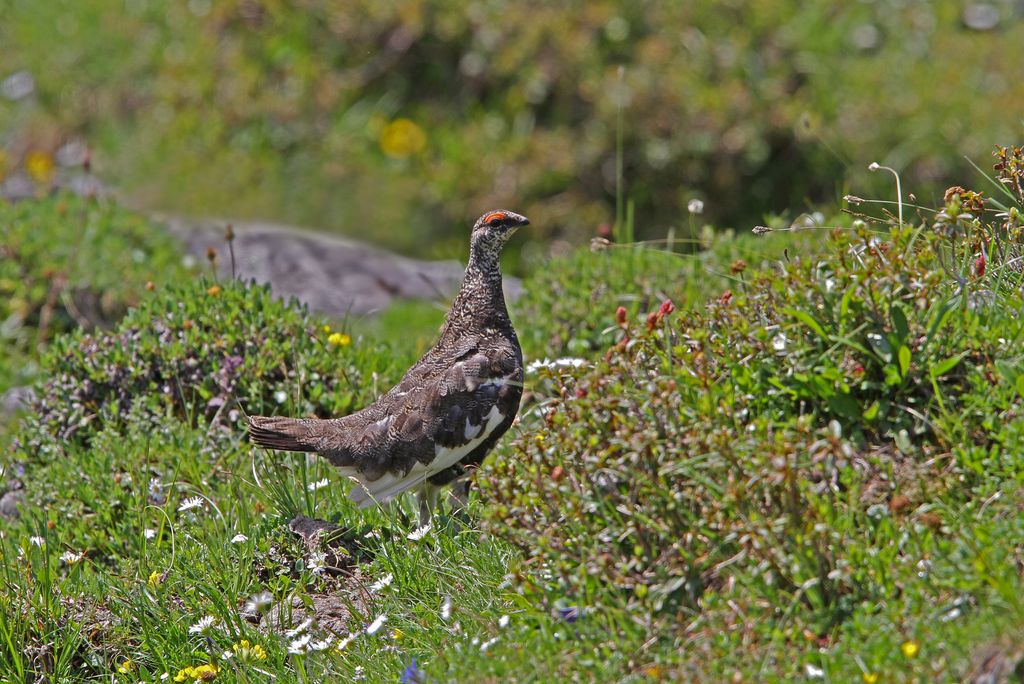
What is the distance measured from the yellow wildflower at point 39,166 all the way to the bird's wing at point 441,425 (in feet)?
23.3

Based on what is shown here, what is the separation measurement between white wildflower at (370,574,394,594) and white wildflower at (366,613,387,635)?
4.5 inches

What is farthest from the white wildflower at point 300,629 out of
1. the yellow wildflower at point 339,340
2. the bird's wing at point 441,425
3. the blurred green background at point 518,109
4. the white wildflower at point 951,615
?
the blurred green background at point 518,109

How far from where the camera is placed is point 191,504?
507 centimetres

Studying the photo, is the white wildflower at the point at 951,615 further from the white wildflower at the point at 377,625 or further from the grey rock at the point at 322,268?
the grey rock at the point at 322,268

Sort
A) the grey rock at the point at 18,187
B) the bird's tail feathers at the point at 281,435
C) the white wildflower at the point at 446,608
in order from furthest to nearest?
1. the grey rock at the point at 18,187
2. the bird's tail feathers at the point at 281,435
3. the white wildflower at the point at 446,608

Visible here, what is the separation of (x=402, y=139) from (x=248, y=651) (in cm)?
767

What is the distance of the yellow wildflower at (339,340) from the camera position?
247 inches

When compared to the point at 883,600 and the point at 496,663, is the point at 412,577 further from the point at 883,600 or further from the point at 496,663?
the point at 883,600

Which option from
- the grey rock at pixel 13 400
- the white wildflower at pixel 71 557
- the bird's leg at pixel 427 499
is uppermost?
the bird's leg at pixel 427 499

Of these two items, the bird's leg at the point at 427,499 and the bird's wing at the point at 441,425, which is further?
the bird's leg at the point at 427,499

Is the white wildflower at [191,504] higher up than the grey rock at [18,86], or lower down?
lower down

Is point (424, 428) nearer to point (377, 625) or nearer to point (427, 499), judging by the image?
point (427, 499)

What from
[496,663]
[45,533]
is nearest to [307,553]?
[45,533]

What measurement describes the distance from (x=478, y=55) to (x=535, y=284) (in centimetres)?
467
